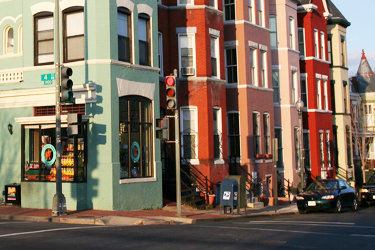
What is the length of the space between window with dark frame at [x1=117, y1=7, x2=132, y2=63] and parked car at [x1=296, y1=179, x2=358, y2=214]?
Answer: 9.17 m

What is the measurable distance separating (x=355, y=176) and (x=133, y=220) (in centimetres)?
3165

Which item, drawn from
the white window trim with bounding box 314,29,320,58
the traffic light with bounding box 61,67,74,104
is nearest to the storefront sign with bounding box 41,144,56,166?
the traffic light with bounding box 61,67,74,104

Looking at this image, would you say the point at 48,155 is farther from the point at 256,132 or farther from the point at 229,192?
the point at 256,132

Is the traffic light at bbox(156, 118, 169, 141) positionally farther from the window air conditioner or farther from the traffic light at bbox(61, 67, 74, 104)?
the window air conditioner

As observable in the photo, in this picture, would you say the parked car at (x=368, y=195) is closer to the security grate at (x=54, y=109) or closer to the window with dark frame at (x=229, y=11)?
the window with dark frame at (x=229, y=11)

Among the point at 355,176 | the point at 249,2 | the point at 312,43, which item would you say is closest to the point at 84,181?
the point at 249,2

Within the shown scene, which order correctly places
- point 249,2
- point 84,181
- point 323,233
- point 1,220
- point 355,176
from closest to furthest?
point 323,233 < point 1,220 < point 84,181 < point 249,2 < point 355,176

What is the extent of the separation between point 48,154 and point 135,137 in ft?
10.7

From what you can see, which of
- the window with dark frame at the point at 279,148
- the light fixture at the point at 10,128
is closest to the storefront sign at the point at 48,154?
the light fixture at the point at 10,128

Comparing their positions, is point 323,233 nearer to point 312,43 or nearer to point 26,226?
point 26,226

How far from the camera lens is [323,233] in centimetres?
1338

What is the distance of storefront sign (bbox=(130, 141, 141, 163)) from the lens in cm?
1986

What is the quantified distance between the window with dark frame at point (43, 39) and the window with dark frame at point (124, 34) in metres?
2.55

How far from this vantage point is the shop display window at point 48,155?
18828 mm
